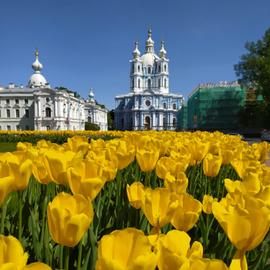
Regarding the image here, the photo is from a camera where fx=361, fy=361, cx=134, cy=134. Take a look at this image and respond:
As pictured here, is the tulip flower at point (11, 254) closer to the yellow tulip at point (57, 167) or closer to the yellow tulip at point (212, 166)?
the yellow tulip at point (57, 167)

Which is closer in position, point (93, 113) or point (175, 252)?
point (175, 252)

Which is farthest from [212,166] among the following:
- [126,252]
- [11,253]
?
[11,253]

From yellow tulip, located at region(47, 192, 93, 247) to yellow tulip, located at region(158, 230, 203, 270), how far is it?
25 cm

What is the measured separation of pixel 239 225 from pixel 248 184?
70cm

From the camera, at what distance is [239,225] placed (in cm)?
96

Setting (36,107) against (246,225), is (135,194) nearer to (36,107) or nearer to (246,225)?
(246,225)

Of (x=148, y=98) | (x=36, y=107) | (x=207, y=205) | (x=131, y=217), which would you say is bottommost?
(x=131, y=217)

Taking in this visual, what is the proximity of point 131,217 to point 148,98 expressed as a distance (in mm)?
85329

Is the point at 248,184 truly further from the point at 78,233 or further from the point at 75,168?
the point at 78,233

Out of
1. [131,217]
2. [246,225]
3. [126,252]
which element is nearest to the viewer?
[126,252]

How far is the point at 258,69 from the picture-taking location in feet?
119

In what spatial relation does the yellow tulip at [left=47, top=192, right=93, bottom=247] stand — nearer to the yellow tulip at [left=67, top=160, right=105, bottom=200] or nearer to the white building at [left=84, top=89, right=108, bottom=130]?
the yellow tulip at [left=67, top=160, right=105, bottom=200]

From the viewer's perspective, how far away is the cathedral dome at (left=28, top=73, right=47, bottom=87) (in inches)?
2933

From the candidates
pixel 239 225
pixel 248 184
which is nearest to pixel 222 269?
pixel 239 225
